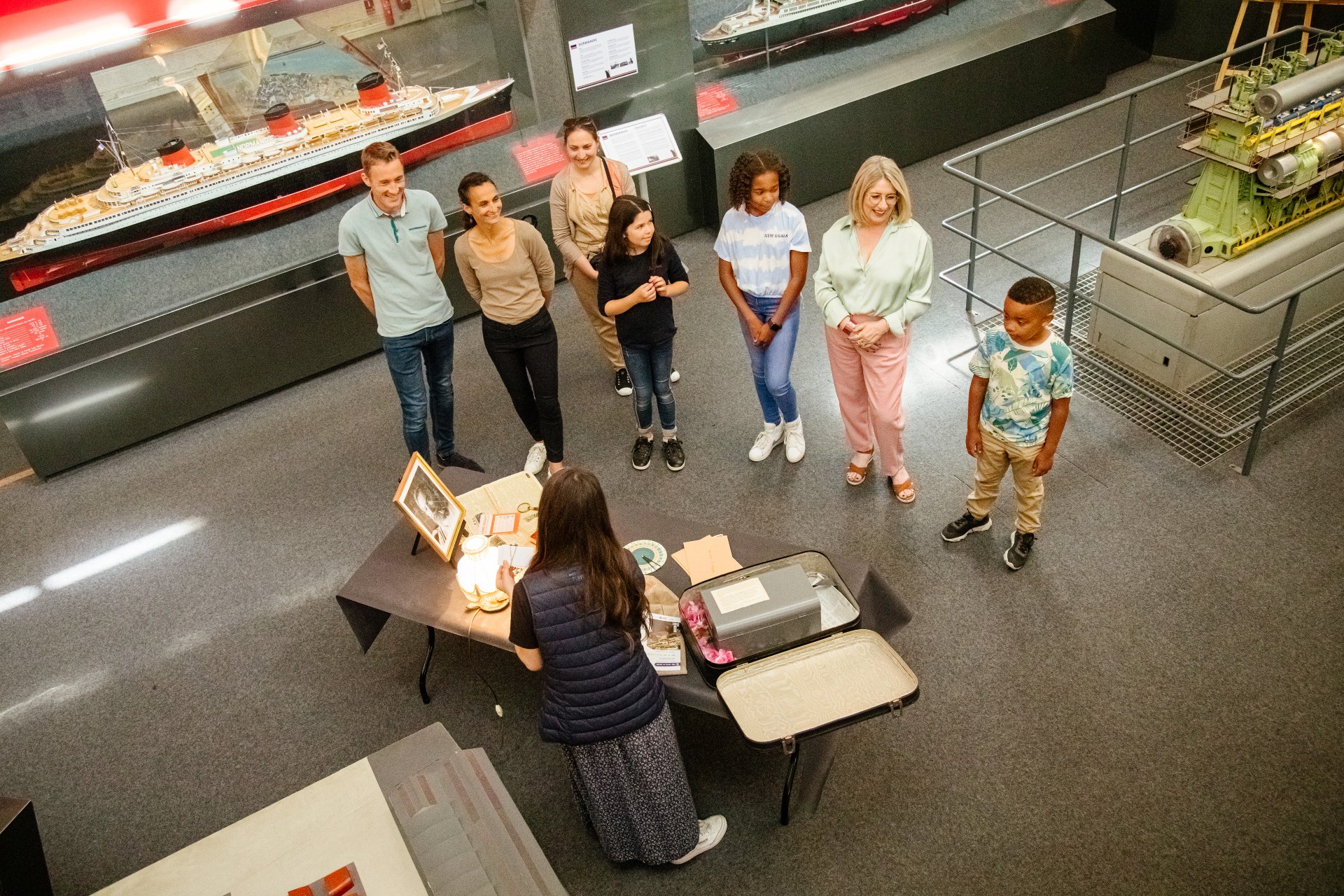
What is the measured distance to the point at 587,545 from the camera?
2.45 metres

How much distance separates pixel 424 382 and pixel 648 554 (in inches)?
69.9

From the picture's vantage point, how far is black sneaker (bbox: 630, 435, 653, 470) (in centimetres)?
477

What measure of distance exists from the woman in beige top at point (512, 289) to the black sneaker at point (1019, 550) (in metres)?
2.04

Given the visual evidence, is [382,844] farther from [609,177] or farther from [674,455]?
[609,177]

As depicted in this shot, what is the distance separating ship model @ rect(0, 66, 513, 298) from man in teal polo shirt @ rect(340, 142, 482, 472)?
4.87ft

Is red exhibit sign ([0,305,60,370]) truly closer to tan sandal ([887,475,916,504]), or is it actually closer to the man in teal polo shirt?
the man in teal polo shirt

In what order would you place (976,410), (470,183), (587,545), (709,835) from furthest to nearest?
1. (470,183)
2. (976,410)
3. (709,835)
4. (587,545)

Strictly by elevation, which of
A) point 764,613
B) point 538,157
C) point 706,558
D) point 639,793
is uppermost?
point 538,157

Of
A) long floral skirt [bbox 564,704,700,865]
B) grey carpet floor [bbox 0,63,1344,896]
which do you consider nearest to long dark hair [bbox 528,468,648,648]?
long floral skirt [bbox 564,704,700,865]

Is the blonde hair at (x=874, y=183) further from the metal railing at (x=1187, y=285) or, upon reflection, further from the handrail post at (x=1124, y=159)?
the handrail post at (x=1124, y=159)

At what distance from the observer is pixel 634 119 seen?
238 inches

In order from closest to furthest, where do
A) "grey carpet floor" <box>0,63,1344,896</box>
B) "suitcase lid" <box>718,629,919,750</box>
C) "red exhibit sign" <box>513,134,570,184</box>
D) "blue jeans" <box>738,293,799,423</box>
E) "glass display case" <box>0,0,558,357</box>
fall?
"suitcase lid" <box>718,629,919,750</box> < "grey carpet floor" <box>0,63,1344,896</box> < "blue jeans" <box>738,293,799,423</box> < "glass display case" <box>0,0,558,357</box> < "red exhibit sign" <box>513,134,570,184</box>

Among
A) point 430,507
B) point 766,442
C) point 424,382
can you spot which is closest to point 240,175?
point 424,382

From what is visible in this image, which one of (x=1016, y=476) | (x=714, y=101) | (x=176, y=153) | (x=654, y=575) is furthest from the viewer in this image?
Result: (x=714, y=101)
